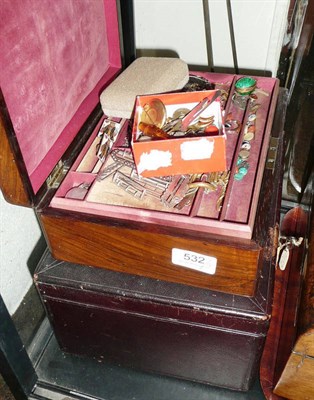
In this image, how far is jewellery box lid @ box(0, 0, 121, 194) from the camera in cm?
66

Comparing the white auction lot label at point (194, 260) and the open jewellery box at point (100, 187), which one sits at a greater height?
the open jewellery box at point (100, 187)

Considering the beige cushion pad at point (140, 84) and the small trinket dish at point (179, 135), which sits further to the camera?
the beige cushion pad at point (140, 84)

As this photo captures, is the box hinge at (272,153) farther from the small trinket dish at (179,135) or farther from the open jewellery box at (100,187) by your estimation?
the small trinket dish at (179,135)

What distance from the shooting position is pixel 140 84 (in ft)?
2.72

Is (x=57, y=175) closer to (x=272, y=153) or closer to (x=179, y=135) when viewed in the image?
(x=179, y=135)

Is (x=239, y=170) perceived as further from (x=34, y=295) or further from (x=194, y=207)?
(x=34, y=295)

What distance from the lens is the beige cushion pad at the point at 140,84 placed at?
2.67ft

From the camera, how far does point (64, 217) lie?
681mm

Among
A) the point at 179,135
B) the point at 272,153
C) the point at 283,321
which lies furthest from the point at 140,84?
the point at 283,321

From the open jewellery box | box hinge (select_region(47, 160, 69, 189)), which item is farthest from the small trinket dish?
box hinge (select_region(47, 160, 69, 189))

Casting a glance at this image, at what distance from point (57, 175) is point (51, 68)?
186 mm

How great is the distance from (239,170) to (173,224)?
0.52 feet

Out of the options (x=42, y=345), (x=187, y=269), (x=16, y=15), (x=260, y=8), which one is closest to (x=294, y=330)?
(x=187, y=269)

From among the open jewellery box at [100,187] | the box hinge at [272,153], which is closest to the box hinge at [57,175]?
the open jewellery box at [100,187]
